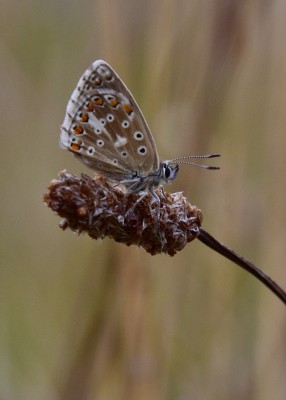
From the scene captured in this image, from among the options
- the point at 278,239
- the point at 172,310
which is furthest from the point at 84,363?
the point at 278,239

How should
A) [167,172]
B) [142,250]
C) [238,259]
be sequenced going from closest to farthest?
1. [238,259]
2. [167,172]
3. [142,250]

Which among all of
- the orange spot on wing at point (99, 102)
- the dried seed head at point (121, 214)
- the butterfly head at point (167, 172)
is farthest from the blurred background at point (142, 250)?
the dried seed head at point (121, 214)

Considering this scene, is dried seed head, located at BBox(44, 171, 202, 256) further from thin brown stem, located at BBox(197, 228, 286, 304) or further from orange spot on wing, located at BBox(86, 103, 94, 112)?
orange spot on wing, located at BBox(86, 103, 94, 112)

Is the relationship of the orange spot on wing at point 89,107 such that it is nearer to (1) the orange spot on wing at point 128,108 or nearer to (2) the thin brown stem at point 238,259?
(1) the orange spot on wing at point 128,108

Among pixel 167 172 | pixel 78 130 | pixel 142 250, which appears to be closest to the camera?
pixel 78 130

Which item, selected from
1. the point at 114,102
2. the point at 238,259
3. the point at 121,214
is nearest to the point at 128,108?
the point at 114,102

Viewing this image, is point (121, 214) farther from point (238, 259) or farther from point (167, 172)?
point (167, 172)

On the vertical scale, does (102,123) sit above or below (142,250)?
above

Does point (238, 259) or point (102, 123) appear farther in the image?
point (102, 123)
